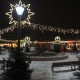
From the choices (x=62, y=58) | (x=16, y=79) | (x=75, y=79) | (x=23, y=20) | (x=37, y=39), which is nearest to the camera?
(x=16, y=79)

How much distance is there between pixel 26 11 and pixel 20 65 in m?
8.15

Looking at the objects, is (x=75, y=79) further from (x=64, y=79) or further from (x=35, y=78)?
(x=35, y=78)

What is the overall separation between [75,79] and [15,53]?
3.81 m

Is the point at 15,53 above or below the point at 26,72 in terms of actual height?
above

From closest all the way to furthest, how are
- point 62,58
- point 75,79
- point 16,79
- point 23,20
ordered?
point 16,79, point 75,79, point 23,20, point 62,58

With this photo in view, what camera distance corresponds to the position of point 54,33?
3809 inches

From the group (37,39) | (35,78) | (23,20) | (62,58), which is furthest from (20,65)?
(37,39)

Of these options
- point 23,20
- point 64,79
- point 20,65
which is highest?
point 23,20

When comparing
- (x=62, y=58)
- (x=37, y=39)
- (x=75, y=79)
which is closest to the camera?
(x=75, y=79)

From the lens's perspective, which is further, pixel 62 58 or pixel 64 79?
pixel 62 58

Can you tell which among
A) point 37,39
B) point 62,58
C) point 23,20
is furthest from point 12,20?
point 37,39

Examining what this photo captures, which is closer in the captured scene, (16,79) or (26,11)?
(16,79)

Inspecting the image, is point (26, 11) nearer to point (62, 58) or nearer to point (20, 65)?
point (20, 65)

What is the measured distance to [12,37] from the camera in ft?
305
